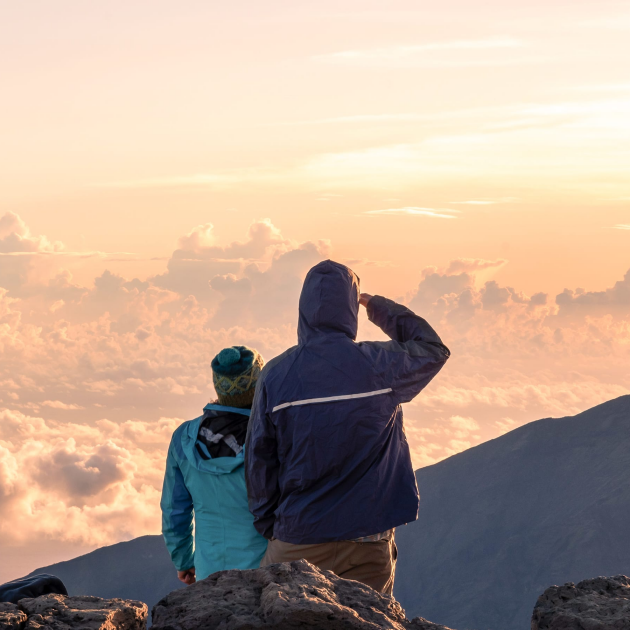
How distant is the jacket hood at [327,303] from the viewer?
470 cm

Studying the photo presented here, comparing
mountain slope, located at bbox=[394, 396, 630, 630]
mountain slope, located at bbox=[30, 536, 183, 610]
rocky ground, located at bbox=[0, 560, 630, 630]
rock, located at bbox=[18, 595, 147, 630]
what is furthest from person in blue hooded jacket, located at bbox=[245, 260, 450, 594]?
mountain slope, located at bbox=[30, 536, 183, 610]

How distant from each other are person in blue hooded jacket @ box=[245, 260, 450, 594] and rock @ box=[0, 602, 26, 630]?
61.3 inches

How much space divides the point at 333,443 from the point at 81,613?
1642 millimetres

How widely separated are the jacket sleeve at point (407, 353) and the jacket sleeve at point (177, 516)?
5.50ft

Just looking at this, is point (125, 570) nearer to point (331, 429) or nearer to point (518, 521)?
point (518, 521)

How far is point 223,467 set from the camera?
5.03 metres

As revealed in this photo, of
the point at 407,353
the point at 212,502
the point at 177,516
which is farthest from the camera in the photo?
the point at 177,516

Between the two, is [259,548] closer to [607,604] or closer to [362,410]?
[362,410]

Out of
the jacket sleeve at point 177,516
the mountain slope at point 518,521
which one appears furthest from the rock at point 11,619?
the mountain slope at point 518,521

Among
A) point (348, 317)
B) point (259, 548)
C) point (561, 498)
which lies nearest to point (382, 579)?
point (259, 548)

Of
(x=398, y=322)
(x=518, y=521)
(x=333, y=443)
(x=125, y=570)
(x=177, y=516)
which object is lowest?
(x=125, y=570)

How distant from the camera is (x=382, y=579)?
4.68 m

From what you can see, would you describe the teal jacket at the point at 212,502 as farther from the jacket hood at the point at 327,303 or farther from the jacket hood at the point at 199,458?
the jacket hood at the point at 327,303

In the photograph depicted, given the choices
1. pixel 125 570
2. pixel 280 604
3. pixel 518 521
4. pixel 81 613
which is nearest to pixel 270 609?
pixel 280 604
